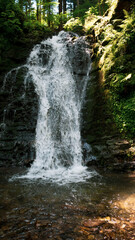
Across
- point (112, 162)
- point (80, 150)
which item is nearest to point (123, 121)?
point (112, 162)

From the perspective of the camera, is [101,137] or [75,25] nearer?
[101,137]

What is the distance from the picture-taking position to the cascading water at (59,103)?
7382mm

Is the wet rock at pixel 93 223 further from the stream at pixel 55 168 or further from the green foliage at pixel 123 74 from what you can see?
the green foliage at pixel 123 74

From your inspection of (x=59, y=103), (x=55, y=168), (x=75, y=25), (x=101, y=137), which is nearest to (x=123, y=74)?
(x=101, y=137)

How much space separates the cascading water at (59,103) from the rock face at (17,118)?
389mm

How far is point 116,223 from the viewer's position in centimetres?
293

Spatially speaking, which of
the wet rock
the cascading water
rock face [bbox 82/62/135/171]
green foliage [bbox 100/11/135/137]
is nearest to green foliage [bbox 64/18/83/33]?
the cascading water

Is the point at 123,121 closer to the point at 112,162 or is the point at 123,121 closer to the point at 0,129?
the point at 112,162

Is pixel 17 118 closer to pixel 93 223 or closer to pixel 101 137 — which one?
pixel 101 137

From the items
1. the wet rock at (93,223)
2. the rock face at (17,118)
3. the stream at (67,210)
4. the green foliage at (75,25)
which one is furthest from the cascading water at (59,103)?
the wet rock at (93,223)

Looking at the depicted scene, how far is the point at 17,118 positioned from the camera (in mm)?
9094

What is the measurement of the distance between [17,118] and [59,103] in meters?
2.61

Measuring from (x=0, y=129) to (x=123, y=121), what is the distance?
6486mm

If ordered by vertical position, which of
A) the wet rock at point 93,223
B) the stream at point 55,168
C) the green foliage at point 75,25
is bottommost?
the wet rock at point 93,223
